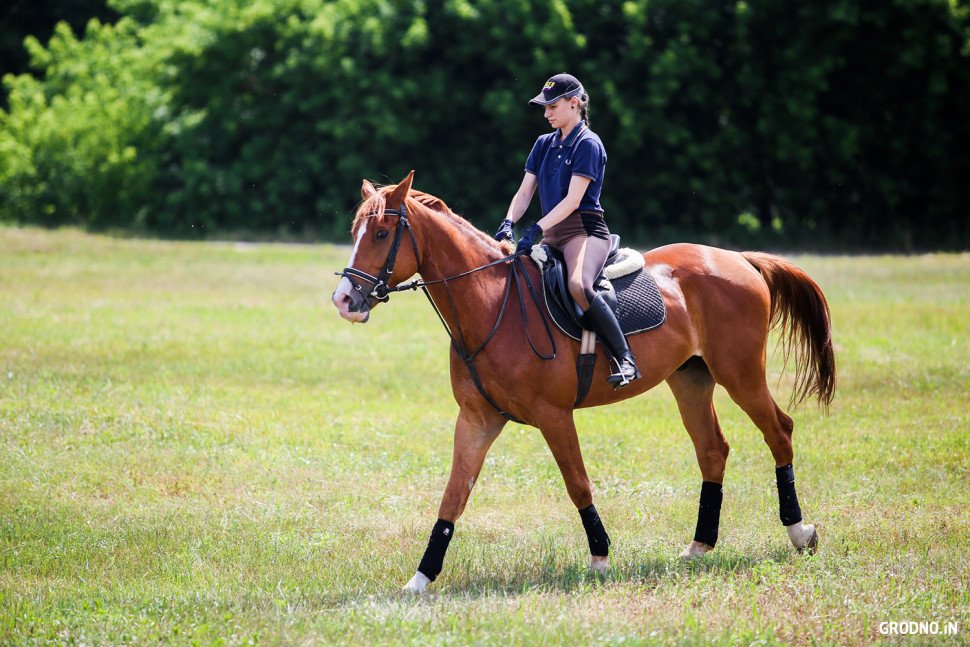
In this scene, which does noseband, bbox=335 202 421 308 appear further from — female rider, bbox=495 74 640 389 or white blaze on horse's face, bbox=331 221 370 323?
female rider, bbox=495 74 640 389

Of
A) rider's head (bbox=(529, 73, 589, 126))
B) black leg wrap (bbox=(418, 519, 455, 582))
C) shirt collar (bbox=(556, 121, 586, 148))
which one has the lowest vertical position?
black leg wrap (bbox=(418, 519, 455, 582))

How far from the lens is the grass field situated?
647 cm

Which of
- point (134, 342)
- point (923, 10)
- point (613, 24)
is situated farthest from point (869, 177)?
point (134, 342)

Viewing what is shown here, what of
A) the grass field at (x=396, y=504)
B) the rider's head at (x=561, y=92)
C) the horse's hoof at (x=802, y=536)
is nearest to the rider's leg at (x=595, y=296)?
the rider's head at (x=561, y=92)

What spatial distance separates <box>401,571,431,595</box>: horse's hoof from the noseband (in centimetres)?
177

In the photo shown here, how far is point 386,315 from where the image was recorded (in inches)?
776

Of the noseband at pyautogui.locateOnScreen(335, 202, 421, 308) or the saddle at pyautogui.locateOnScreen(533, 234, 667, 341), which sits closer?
the noseband at pyautogui.locateOnScreen(335, 202, 421, 308)

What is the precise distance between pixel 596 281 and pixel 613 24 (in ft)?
81.0

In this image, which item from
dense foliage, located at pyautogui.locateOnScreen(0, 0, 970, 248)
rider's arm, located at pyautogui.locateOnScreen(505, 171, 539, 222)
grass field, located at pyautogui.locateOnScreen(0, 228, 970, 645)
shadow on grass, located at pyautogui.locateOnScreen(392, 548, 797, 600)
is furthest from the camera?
dense foliage, located at pyautogui.locateOnScreen(0, 0, 970, 248)

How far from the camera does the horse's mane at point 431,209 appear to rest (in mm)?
6801

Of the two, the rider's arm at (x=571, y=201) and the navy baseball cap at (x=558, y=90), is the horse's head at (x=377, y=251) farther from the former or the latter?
the navy baseball cap at (x=558, y=90)

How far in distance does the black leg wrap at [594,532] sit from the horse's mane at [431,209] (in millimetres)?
1866

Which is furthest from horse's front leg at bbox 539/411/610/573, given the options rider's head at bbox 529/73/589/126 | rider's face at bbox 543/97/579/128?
rider's head at bbox 529/73/589/126

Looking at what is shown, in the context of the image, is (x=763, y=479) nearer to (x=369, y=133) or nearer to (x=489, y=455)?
(x=489, y=455)
